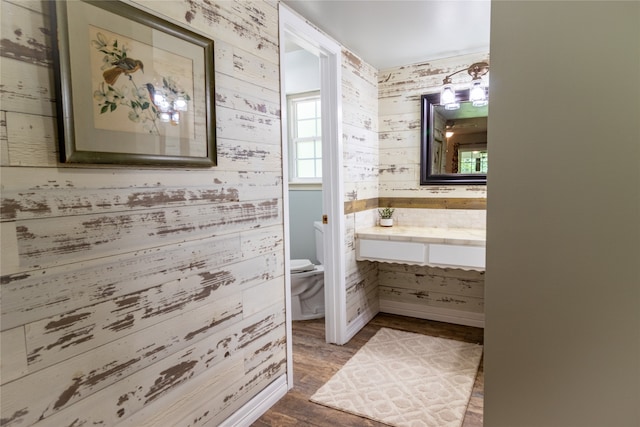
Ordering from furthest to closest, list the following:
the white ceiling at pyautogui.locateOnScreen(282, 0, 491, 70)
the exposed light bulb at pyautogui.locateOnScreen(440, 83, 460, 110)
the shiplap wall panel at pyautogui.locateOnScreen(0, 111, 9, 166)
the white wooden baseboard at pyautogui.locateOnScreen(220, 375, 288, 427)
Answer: the exposed light bulb at pyautogui.locateOnScreen(440, 83, 460, 110), the white ceiling at pyautogui.locateOnScreen(282, 0, 491, 70), the white wooden baseboard at pyautogui.locateOnScreen(220, 375, 288, 427), the shiplap wall panel at pyautogui.locateOnScreen(0, 111, 9, 166)

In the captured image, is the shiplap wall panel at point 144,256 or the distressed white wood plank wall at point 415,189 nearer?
the shiplap wall panel at point 144,256

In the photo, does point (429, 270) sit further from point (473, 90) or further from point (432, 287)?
point (473, 90)

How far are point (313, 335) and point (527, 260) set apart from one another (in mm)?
2540

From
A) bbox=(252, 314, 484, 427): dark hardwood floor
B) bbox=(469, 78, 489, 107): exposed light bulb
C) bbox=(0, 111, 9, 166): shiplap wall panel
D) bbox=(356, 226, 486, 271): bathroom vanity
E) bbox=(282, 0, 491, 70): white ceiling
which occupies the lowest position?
bbox=(252, 314, 484, 427): dark hardwood floor

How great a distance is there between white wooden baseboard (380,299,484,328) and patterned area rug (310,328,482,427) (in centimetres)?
41

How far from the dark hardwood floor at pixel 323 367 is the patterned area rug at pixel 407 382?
0.17 ft

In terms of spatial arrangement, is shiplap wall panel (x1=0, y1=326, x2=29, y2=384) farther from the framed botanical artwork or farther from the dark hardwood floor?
the dark hardwood floor

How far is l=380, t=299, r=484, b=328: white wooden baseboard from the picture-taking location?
3166 mm

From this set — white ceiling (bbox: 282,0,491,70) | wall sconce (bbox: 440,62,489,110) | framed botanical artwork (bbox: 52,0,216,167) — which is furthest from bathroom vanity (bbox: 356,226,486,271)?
framed botanical artwork (bbox: 52,0,216,167)

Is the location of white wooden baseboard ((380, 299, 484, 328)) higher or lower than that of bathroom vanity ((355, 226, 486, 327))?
lower

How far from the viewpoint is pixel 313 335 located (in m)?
3.01

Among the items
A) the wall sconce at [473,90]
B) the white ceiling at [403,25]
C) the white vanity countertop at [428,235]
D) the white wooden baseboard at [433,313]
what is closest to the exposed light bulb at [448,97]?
the wall sconce at [473,90]

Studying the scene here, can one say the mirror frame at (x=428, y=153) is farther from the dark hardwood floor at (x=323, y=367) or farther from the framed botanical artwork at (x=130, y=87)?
the framed botanical artwork at (x=130, y=87)

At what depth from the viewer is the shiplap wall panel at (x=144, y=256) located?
3.29ft
